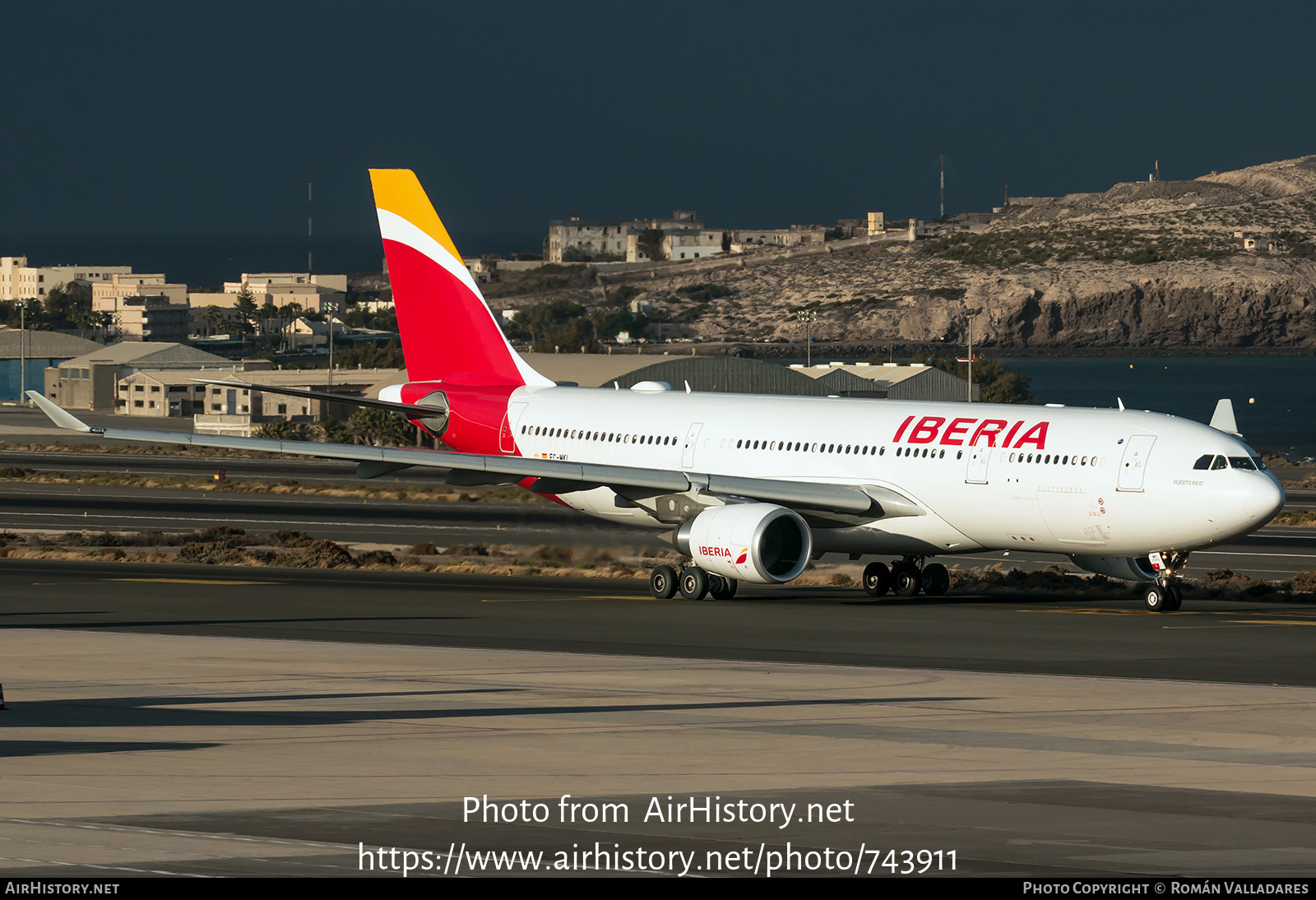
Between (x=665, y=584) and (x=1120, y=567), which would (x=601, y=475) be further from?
(x=1120, y=567)

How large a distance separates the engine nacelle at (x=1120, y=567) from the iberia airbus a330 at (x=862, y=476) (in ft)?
0.16

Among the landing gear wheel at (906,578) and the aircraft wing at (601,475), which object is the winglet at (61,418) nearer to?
the aircraft wing at (601,475)

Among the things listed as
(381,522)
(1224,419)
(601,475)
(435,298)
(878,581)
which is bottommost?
(381,522)

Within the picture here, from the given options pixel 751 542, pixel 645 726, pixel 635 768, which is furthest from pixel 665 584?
pixel 635 768

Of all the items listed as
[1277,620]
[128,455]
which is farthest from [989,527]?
[128,455]

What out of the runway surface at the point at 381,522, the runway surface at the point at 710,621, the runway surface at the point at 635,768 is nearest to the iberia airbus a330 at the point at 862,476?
the runway surface at the point at 710,621

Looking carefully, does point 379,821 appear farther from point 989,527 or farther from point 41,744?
point 989,527

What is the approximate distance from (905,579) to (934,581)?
0.69m

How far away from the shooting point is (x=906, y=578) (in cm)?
4141

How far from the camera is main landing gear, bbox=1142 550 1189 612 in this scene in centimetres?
3706

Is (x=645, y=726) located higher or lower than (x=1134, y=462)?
lower

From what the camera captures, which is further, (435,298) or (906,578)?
(435,298)

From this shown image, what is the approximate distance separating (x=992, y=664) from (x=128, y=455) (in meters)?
→ 87.0

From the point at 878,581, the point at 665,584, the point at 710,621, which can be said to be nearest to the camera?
the point at 710,621
